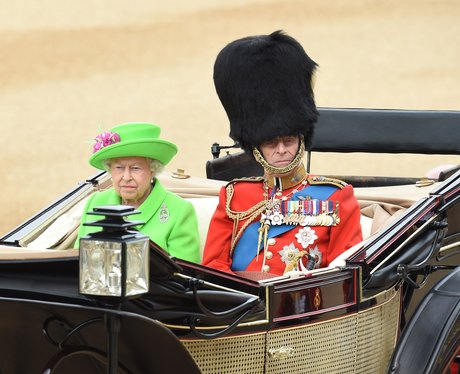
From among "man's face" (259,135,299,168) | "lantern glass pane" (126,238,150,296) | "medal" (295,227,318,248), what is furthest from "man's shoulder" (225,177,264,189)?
"lantern glass pane" (126,238,150,296)

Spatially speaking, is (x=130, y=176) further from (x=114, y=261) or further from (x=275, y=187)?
(x=114, y=261)

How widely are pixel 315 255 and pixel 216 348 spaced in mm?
706

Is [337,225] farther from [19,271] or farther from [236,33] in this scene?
[236,33]

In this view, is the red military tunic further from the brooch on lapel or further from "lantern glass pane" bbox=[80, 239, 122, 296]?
"lantern glass pane" bbox=[80, 239, 122, 296]

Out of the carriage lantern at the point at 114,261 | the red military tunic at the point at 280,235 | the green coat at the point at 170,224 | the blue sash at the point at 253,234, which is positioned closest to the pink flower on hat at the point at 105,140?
the green coat at the point at 170,224

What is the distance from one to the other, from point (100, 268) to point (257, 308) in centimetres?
52

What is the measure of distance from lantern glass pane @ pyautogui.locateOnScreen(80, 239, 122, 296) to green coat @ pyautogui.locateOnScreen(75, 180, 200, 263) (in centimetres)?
107

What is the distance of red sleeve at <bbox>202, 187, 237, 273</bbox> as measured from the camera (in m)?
3.40

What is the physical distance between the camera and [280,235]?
3.40m

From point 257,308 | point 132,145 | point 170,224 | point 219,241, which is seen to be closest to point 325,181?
point 219,241

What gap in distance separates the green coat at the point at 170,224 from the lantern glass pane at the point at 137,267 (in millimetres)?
1045

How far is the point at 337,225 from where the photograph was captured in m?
3.32

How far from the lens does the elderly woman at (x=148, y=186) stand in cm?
344

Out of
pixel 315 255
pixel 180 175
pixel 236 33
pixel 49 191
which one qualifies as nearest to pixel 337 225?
pixel 315 255
